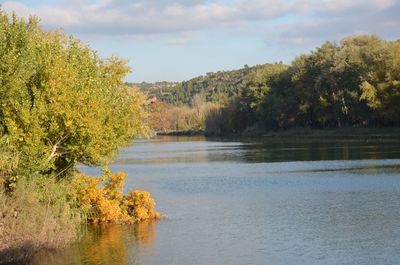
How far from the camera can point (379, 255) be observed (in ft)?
89.1

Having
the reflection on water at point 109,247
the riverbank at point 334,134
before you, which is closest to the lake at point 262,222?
the reflection on water at point 109,247

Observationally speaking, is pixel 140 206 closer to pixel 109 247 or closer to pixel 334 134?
pixel 109 247

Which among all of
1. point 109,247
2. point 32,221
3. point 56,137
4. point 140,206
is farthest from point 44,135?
point 140,206

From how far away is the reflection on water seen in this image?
2817 cm

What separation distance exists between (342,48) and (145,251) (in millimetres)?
94132

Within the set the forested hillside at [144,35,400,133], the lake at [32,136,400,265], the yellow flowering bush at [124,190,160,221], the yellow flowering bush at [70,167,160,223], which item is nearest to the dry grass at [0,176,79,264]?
the lake at [32,136,400,265]

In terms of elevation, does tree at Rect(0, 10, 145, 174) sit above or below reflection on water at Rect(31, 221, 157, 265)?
above

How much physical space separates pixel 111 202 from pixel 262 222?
8.70m

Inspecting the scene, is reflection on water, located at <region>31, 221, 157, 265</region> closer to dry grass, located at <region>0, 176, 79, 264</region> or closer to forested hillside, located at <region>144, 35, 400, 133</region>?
dry grass, located at <region>0, 176, 79, 264</region>

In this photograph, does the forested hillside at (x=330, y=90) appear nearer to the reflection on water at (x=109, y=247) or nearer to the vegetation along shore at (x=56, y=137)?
the vegetation along shore at (x=56, y=137)

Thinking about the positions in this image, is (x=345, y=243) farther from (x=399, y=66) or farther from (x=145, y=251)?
(x=399, y=66)

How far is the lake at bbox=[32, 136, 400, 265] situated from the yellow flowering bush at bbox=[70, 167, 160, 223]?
0.92 metres

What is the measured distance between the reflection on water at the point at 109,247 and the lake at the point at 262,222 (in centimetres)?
5

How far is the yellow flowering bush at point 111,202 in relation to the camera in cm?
3609
